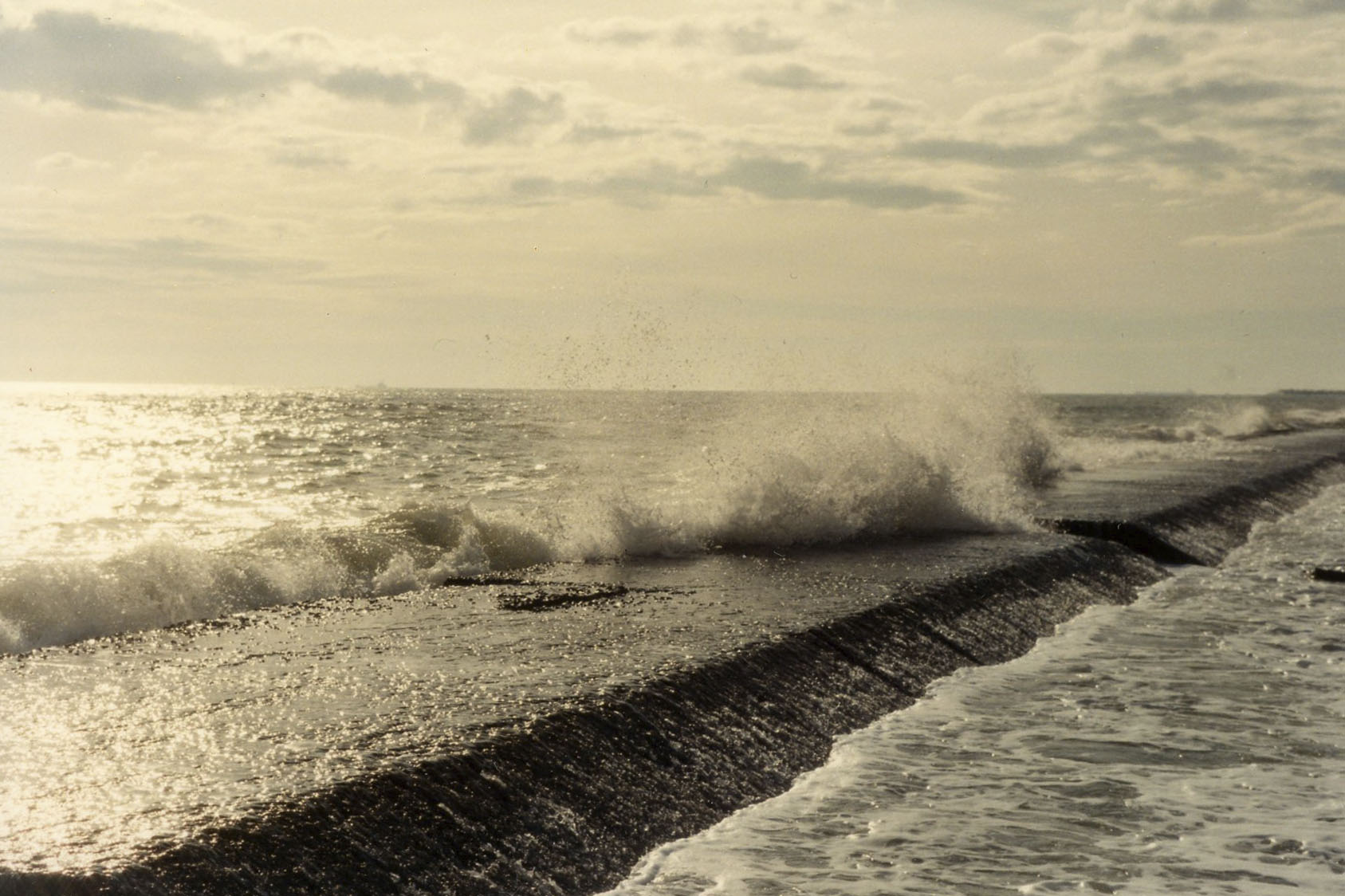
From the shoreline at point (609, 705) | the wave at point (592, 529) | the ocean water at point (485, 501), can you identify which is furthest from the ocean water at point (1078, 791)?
→ the ocean water at point (485, 501)

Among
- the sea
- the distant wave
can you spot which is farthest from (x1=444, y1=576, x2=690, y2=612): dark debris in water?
the distant wave

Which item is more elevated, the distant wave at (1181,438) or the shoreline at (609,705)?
the distant wave at (1181,438)

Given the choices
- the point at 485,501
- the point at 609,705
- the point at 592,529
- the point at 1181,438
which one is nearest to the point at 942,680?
the point at 609,705

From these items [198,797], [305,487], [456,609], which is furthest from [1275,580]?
[305,487]

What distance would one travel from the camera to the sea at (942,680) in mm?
5793

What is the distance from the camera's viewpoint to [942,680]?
911cm

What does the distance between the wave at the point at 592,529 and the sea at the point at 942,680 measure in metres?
0.03

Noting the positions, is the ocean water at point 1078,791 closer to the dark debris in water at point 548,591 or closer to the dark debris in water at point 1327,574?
the dark debris in water at point 548,591

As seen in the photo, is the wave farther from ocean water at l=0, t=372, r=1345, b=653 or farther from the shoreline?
the shoreline

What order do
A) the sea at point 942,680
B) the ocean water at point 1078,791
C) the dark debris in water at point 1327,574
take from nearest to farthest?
the ocean water at point 1078,791, the sea at point 942,680, the dark debris in water at point 1327,574

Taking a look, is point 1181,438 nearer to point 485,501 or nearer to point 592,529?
point 485,501

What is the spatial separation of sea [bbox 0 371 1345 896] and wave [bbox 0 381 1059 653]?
0.11 feet

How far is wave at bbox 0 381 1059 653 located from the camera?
964cm

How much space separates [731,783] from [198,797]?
2629mm
